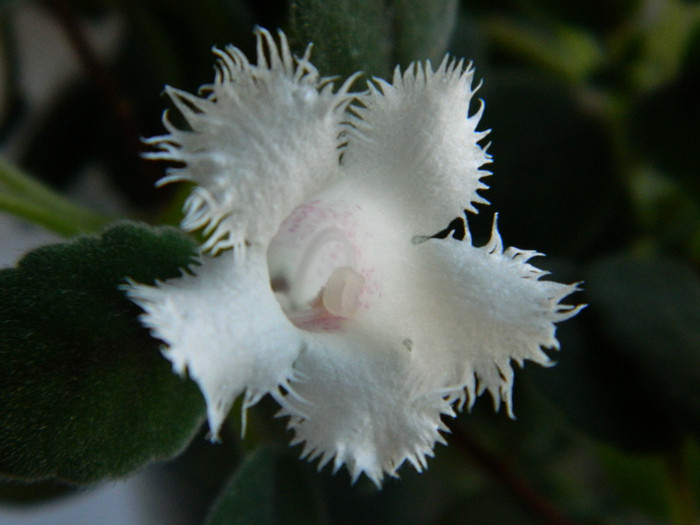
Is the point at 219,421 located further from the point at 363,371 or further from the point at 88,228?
the point at 88,228

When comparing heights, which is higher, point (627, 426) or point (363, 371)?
point (363, 371)

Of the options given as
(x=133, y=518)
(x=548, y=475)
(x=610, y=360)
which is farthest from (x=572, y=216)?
(x=133, y=518)

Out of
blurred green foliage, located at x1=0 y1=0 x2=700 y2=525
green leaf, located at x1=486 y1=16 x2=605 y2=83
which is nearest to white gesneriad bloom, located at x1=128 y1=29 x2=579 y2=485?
blurred green foliage, located at x1=0 y1=0 x2=700 y2=525

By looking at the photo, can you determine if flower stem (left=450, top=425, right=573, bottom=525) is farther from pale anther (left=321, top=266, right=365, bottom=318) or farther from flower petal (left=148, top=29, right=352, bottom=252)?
flower petal (left=148, top=29, right=352, bottom=252)

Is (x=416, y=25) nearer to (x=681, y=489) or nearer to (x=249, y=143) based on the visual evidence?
(x=249, y=143)

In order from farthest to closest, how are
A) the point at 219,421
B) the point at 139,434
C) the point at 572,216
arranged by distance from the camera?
1. the point at 572,216
2. the point at 139,434
3. the point at 219,421

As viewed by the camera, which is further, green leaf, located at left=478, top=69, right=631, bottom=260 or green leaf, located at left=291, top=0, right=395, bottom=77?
green leaf, located at left=478, top=69, right=631, bottom=260
